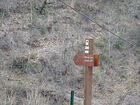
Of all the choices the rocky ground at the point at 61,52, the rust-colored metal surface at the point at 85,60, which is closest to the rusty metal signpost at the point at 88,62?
the rust-colored metal surface at the point at 85,60

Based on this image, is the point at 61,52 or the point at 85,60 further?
the point at 61,52

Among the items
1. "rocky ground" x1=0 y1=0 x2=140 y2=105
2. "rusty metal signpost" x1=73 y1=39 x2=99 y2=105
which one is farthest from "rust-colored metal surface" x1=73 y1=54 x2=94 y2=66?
"rocky ground" x1=0 y1=0 x2=140 y2=105

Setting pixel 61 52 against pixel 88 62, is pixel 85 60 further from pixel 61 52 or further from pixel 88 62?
pixel 61 52

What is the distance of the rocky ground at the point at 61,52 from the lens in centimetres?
1060

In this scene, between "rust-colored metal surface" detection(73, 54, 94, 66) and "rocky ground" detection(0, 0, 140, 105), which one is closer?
"rust-colored metal surface" detection(73, 54, 94, 66)

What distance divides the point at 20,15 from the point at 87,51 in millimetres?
7652

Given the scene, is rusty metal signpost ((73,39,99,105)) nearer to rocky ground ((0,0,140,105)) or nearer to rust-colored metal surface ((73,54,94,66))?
rust-colored metal surface ((73,54,94,66))

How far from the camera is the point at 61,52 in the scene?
12648 mm

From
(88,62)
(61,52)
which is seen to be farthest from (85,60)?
(61,52)

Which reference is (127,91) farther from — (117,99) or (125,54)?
(125,54)

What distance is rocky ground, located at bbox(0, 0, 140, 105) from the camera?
10602 millimetres

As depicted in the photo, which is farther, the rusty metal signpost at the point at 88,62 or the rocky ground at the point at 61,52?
the rocky ground at the point at 61,52

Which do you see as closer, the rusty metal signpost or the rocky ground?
the rusty metal signpost

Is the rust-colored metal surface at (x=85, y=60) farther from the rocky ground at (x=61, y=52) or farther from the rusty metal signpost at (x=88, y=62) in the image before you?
the rocky ground at (x=61, y=52)
